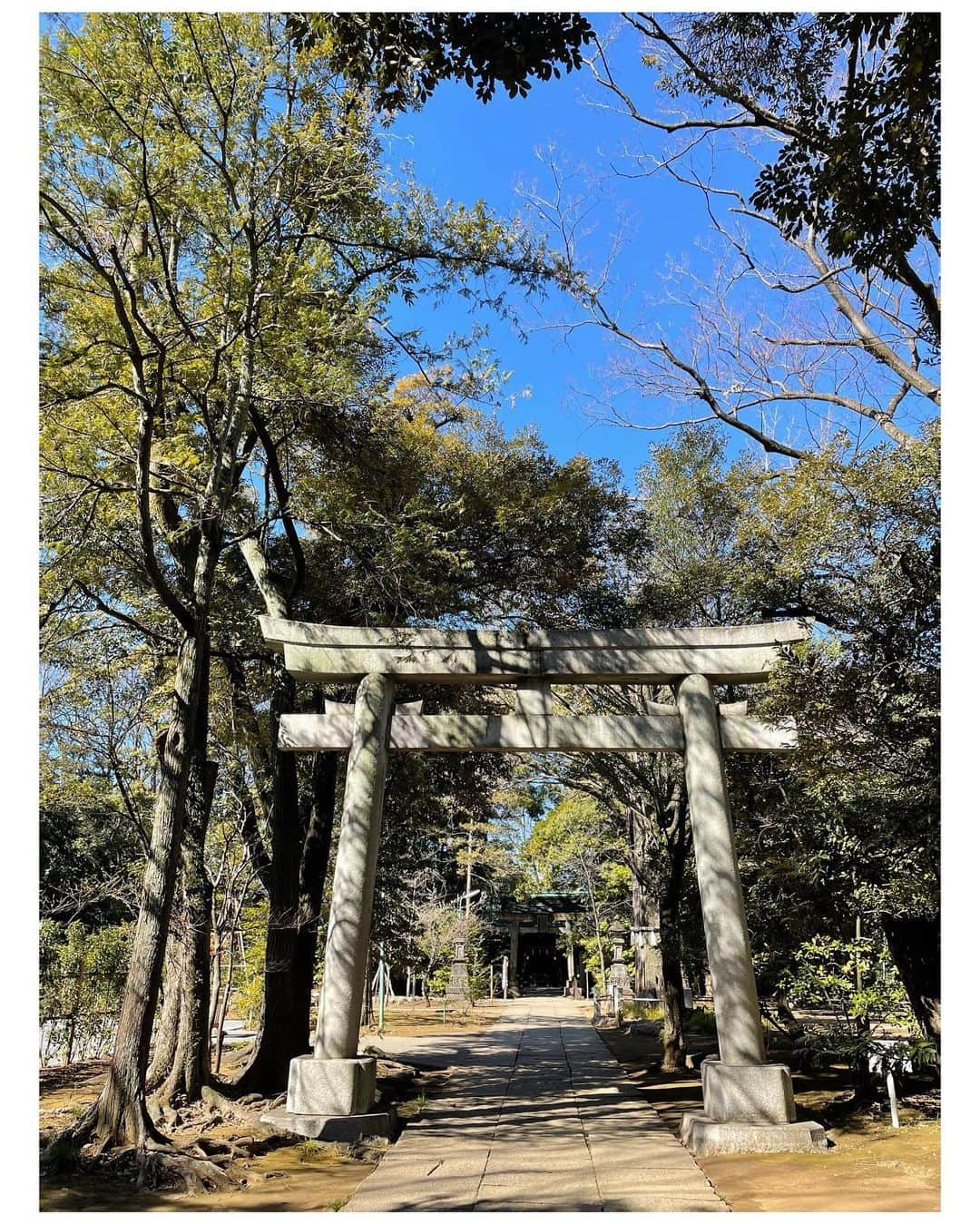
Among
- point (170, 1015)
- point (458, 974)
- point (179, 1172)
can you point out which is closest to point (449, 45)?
point (179, 1172)

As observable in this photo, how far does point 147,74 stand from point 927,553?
6.17 meters

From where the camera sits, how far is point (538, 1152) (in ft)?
20.5

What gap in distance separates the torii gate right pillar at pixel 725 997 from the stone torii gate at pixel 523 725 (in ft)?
0.05

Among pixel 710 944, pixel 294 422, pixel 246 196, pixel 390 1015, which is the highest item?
pixel 246 196

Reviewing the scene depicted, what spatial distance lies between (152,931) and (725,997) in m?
4.39

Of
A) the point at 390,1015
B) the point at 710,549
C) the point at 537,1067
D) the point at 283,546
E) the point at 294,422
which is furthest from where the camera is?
the point at 390,1015

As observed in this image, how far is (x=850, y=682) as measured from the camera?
6105 millimetres

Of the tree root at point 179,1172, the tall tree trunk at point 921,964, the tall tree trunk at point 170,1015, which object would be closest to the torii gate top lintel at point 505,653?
the tall tree trunk at point 921,964

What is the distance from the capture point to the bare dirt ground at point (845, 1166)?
4.77 m

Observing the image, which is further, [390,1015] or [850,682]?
[390,1015]

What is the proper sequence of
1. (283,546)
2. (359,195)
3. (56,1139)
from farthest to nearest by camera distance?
(283,546)
(359,195)
(56,1139)

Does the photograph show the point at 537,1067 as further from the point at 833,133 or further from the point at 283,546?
the point at 833,133

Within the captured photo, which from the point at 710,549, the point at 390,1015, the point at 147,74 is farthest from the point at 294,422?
the point at 390,1015

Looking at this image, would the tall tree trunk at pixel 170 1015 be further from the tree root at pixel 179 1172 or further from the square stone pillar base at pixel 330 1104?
the tree root at pixel 179 1172
